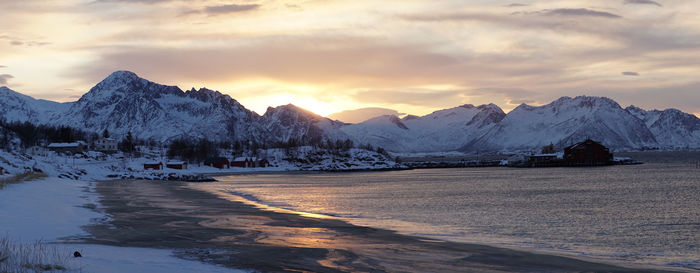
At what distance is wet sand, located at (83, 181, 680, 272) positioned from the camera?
20.8 metres

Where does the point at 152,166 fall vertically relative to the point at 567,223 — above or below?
above

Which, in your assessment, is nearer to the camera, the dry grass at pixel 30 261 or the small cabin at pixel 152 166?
the dry grass at pixel 30 261

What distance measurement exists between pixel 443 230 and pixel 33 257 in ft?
80.5

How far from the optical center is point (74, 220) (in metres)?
30.5

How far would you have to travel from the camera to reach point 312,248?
24.4 metres

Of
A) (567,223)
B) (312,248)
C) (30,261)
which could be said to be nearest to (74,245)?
(30,261)

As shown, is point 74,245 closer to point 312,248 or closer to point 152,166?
point 312,248

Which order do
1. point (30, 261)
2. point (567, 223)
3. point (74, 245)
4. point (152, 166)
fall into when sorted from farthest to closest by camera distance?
1. point (152, 166)
2. point (567, 223)
3. point (74, 245)
4. point (30, 261)

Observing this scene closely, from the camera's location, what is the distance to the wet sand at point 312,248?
20750mm

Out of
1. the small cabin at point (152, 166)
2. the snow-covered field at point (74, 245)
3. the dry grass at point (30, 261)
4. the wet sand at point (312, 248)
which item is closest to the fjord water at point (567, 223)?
the wet sand at point (312, 248)

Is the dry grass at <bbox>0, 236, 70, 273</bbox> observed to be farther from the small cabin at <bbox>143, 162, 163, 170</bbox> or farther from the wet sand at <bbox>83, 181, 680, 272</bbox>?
the small cabin at <bbox>143, 162, 163, 170</bbox>

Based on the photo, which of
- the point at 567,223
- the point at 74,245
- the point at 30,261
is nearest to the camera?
the point at 30,261

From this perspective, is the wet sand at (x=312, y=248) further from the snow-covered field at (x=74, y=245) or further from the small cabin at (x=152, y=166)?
the small cabin at (x=152, y=166)

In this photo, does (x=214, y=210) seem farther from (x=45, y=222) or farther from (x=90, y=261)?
(x=90, y=261)
